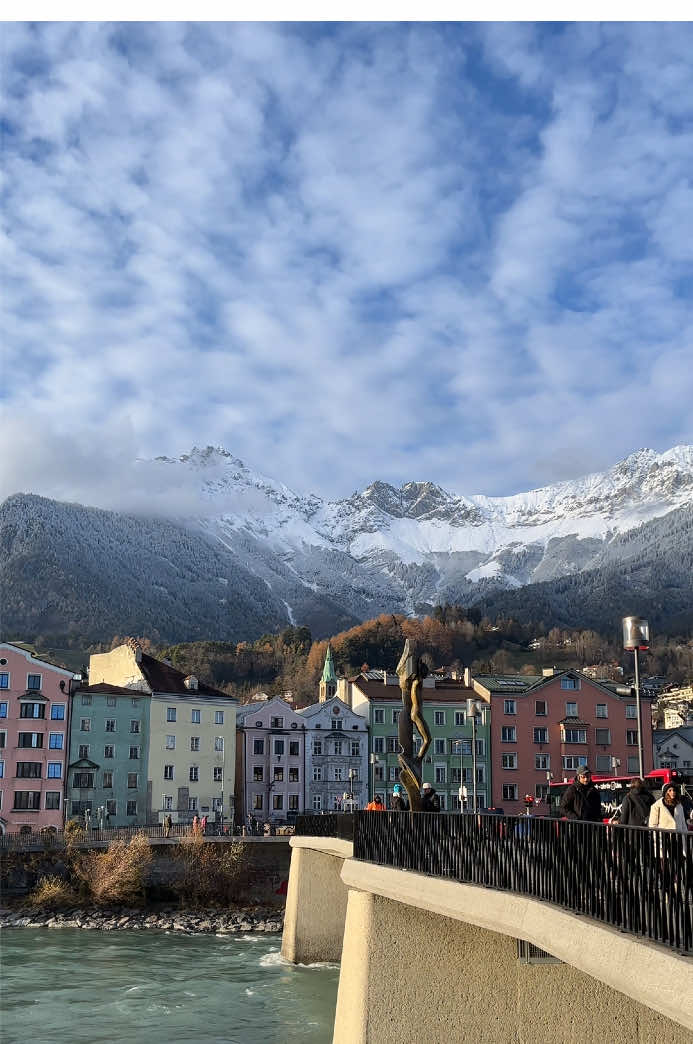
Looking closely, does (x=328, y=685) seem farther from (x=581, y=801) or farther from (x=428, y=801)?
(x=581, y=801)

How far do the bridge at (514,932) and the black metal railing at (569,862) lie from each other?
0.02 metres

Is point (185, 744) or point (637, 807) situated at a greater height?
point (185, 744)

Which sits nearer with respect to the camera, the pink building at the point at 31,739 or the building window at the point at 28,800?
the building window at the point at 28,800

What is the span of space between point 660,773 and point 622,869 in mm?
27972

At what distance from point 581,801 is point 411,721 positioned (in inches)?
381

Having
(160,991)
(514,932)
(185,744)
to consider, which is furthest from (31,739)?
(514,932)

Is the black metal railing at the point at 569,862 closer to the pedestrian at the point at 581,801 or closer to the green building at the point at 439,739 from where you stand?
the pedestrian at the point at 581,801

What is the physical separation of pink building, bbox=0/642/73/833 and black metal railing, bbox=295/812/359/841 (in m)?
37.2

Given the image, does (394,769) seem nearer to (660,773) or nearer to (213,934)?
(213,934)

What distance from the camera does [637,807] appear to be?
14477 millimetres

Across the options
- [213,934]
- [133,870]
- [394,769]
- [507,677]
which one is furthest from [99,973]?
[507,677]

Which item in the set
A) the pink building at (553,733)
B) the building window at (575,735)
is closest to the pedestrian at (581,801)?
the pink building at (553,733)

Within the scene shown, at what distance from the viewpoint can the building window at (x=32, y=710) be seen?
250 feet

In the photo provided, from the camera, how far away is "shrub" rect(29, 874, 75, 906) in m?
54.9
